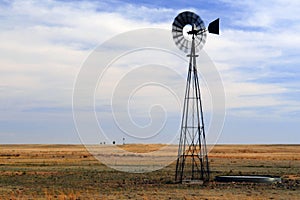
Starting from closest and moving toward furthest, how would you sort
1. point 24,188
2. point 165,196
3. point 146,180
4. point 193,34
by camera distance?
point 165,196 < point 24,188 < point 193,34 < point 146,180

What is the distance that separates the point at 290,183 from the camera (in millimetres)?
37750

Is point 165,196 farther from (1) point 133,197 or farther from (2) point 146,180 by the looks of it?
(2) point 146,180

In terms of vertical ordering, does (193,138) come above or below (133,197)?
above

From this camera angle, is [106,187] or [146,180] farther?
[146,180]

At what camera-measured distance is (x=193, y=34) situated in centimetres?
3769

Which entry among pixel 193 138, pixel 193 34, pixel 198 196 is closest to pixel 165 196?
pixel 198 196

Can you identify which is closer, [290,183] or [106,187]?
[106,187]

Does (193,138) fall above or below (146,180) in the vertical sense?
above

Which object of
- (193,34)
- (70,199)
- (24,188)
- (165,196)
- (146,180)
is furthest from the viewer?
(146,180)

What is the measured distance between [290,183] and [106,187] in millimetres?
13144

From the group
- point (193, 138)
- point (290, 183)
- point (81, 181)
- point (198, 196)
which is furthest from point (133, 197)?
point (290, 183)

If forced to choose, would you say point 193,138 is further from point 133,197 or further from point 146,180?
point 133,197

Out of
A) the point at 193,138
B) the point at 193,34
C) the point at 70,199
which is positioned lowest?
the point at 70,199

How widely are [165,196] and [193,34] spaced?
43.2 feet
